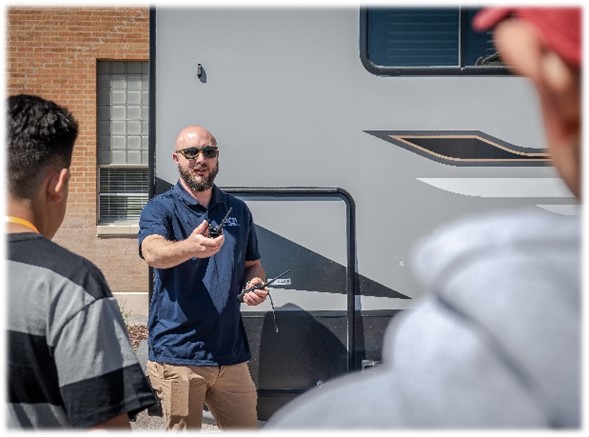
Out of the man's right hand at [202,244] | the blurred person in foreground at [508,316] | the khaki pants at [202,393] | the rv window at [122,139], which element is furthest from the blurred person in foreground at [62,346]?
the rv window at [122,139]

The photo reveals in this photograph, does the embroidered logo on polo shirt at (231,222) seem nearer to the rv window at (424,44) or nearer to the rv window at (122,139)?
the rv window at (424,44)

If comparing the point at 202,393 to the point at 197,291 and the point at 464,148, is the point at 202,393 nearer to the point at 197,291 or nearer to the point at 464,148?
the point at 197,291

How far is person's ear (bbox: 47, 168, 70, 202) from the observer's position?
5.94ft

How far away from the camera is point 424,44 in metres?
3.90

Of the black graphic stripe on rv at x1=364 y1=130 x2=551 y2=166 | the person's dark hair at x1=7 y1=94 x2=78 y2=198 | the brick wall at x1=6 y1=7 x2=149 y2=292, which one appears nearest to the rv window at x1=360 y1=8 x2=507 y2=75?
the black graphic stripe on rv at x1=364 y1=130 x2=551 y2=166

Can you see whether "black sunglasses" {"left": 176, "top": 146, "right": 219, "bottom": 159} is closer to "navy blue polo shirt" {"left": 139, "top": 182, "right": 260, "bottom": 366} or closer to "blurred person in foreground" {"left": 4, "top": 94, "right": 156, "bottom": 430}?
"navy blue polo shirt" {"left": 139, "top": 182, "right": 260, "bottom": 366}

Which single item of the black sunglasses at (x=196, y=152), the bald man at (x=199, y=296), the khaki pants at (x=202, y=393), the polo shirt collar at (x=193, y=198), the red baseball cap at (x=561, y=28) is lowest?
the khaki pants at (x=202, y=393)

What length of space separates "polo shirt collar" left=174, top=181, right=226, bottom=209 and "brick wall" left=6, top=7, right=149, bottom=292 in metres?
6.82

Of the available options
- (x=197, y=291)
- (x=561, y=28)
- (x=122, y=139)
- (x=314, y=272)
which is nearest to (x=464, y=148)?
(x=314, y=272)

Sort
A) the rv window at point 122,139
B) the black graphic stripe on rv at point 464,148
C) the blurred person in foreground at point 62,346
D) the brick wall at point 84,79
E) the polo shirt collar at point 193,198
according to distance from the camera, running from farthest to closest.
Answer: the rv window at point 122,139 < the brick wall at point 84,79 < the black graphic stripe on rv at point 464,148 < the polo shirt collar at point 193,198 < the blurred person in foreground at point 62,346

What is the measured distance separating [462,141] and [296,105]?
2.71ft

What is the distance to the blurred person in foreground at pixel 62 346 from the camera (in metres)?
1.61

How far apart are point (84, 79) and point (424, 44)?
734 centimetres

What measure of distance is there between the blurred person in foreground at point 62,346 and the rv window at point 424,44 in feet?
8.16
